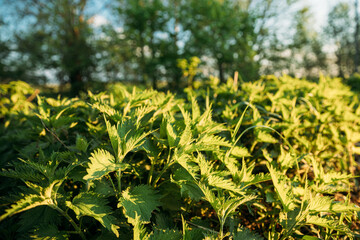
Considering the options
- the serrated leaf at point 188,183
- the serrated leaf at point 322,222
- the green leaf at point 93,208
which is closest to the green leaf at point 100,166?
the green leaf at point 93,208

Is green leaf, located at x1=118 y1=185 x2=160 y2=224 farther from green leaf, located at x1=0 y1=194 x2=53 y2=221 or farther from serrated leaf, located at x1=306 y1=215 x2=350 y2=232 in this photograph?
serrated leaf, located at x1=306 y1=215 x2=350 y2=232

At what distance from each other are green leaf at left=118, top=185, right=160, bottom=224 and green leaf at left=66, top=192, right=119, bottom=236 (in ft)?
0.21

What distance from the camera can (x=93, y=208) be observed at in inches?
32.1

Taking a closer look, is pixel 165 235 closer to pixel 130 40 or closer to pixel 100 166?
pixel 100 166

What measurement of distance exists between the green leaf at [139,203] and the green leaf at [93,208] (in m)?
0.06

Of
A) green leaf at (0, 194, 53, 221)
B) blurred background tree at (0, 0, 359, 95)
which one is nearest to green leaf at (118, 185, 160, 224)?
green leaf at (0, 194, 53, 221)

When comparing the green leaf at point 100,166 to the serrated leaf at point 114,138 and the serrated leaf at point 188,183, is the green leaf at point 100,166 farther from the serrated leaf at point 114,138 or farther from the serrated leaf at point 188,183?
the serrated leaf at point 188,183

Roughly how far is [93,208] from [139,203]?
17cm

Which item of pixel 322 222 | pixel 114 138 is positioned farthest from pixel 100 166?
pixel 322 222

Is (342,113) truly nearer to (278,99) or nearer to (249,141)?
(278,99)

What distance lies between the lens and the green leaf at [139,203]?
2.67 ft

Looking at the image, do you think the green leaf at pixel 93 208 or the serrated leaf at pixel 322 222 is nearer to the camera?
the green leaf at pixel 93 208

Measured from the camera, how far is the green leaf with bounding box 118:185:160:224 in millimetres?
815

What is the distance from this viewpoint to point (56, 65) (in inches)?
582
